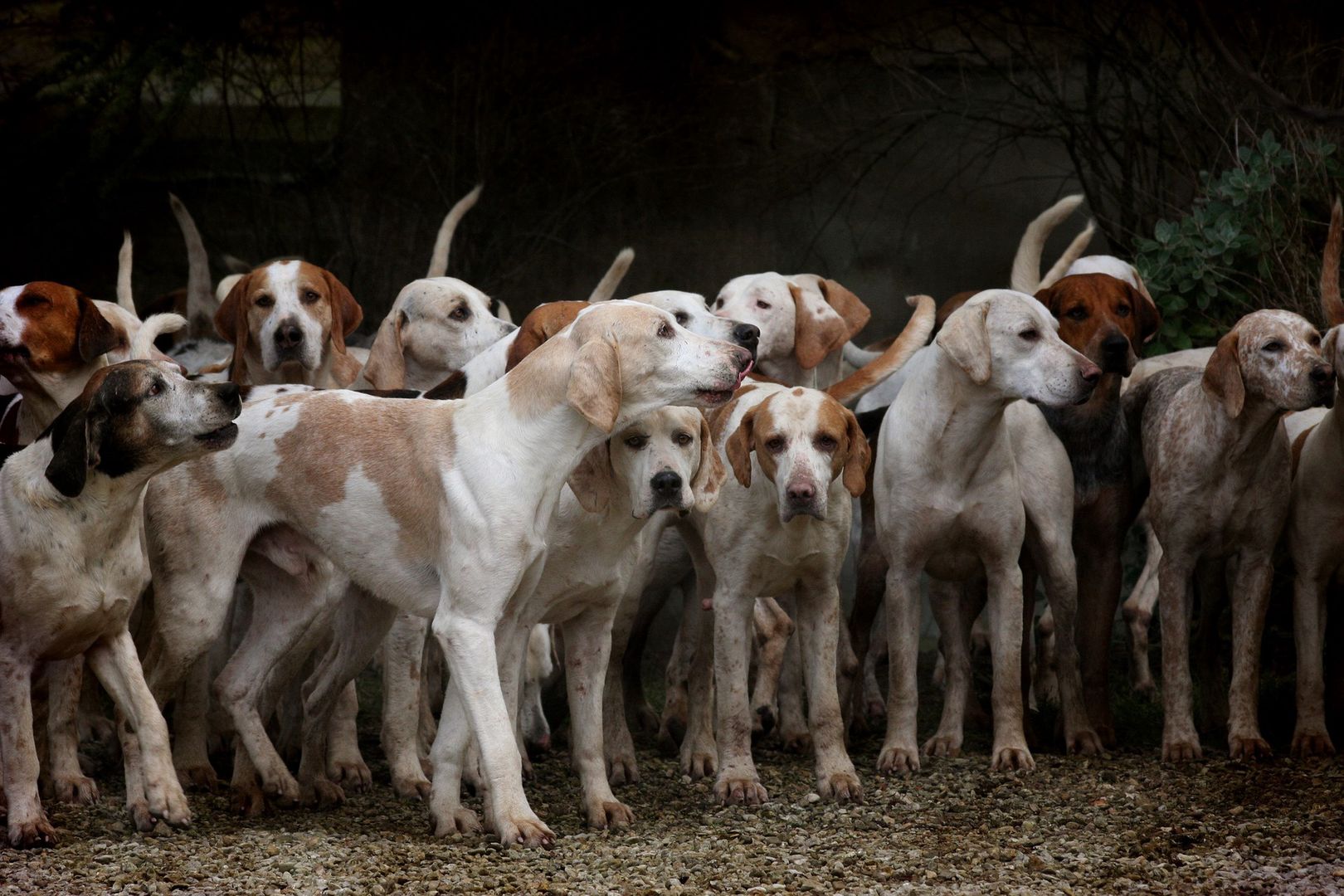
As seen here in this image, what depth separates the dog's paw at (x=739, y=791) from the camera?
4711mm

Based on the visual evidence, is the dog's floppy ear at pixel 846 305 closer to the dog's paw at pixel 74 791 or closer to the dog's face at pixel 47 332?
the dog's face at pixel 47 332

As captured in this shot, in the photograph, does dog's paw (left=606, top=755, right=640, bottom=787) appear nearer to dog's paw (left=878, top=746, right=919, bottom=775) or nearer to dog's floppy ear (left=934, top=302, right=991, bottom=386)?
dog's paw (left=878, top=746, right=919, bottom=775)

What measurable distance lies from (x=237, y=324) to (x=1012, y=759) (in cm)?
293

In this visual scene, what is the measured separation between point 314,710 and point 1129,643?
137 inches

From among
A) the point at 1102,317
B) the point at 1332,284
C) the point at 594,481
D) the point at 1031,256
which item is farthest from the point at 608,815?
the point at 1031,256

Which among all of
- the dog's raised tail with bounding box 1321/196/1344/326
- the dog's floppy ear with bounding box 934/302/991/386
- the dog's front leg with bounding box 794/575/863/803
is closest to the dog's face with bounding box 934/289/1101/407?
the dog's floppy ear with bounding box 934/302/991/386

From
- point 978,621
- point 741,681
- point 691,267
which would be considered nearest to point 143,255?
point 691,267

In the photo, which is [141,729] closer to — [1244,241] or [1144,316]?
[1144,316]

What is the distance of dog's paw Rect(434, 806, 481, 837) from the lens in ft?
13.8

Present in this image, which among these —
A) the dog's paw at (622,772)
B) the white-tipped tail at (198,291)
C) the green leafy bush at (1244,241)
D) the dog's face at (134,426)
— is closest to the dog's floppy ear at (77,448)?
the dog's face at (134,426)

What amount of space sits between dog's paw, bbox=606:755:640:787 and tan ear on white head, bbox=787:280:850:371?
70.3 inches

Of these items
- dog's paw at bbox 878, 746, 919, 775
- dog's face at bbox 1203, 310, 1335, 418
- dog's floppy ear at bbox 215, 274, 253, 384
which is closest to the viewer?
dog's face at bbox 1203, 310, 1335, 418

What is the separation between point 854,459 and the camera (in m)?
4.81

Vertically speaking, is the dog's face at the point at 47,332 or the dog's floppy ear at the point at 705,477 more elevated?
the dog's face at the point at 47,332
